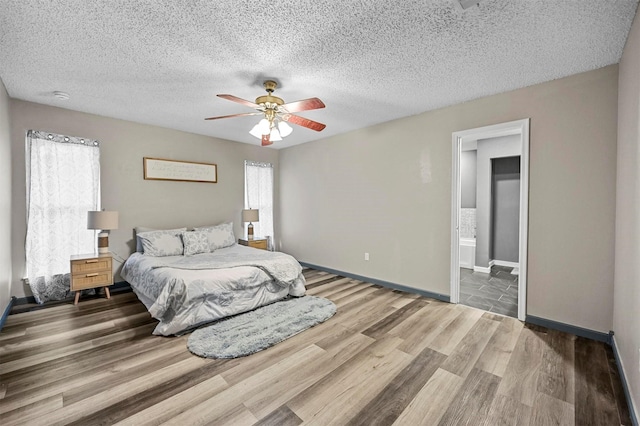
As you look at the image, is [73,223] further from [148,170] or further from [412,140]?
[412,140]

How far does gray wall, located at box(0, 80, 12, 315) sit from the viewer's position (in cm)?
287

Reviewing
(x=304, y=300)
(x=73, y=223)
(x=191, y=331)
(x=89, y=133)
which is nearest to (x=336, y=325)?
(x=304, y=300)

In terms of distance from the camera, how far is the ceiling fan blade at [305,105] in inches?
95.3

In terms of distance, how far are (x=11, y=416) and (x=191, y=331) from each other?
126cm

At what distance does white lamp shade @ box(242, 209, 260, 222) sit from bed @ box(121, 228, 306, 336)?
46.3 inches

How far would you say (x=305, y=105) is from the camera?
2508 millimetres

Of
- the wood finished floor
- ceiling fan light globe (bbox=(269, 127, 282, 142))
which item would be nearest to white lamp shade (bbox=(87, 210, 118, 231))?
the wood finished floor

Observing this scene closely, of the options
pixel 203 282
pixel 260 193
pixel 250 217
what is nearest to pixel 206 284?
pixel 203 282

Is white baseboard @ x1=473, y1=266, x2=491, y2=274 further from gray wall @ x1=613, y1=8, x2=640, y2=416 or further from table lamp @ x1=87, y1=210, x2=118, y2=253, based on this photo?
table lamp @ x1=87, y1=210, x2=118, y2=253

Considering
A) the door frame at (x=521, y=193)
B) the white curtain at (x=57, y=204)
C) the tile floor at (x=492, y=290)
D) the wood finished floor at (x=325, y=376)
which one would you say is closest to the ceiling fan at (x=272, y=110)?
the door frame at (x=521, y=193)

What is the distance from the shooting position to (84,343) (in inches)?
101

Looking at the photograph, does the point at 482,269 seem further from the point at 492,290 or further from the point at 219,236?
the point at 219,236

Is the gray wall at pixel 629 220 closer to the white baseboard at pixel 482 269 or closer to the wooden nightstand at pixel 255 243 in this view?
the white baseboard at pixel 482 269

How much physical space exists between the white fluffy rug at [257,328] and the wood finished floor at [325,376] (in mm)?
108
